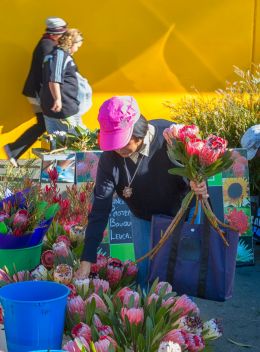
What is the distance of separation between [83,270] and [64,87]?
4089mm

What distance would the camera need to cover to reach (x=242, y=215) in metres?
4.76

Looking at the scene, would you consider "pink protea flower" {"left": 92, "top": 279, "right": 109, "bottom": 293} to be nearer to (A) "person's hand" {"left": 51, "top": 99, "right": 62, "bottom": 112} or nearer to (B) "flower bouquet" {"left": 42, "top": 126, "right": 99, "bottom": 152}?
(B) "flower bouquet" {"left": 42, "top": 126, "right": 99, "bottom": 152}

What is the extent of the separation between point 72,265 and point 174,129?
0.74 metres

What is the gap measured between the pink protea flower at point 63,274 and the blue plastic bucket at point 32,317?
0.37 m

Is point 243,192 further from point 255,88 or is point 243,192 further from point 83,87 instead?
point 83,87

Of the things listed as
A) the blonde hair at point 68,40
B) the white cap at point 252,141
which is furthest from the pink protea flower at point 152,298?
the blonde hair at point 68,40

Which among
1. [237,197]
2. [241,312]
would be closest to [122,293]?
[241,312]

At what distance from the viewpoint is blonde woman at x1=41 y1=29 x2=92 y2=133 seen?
636cm

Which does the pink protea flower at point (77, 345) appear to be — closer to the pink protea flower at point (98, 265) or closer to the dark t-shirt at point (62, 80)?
the pink protea flower at point (98, 265)

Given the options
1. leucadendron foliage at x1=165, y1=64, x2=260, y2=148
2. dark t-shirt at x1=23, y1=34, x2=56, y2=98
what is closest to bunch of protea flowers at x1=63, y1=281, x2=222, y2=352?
leucadendron foliage at x1=165, y1=64, x2=260, y2=148

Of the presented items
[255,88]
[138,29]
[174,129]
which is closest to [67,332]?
[174,129]

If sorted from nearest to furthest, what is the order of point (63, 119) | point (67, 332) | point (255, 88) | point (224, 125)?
1. point (67, 332)
2. point (224, 125)
3. point (255, 88)
4. point (63, 119)

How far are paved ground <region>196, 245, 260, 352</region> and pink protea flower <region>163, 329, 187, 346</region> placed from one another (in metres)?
1.29

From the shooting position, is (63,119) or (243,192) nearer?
(243,192)
